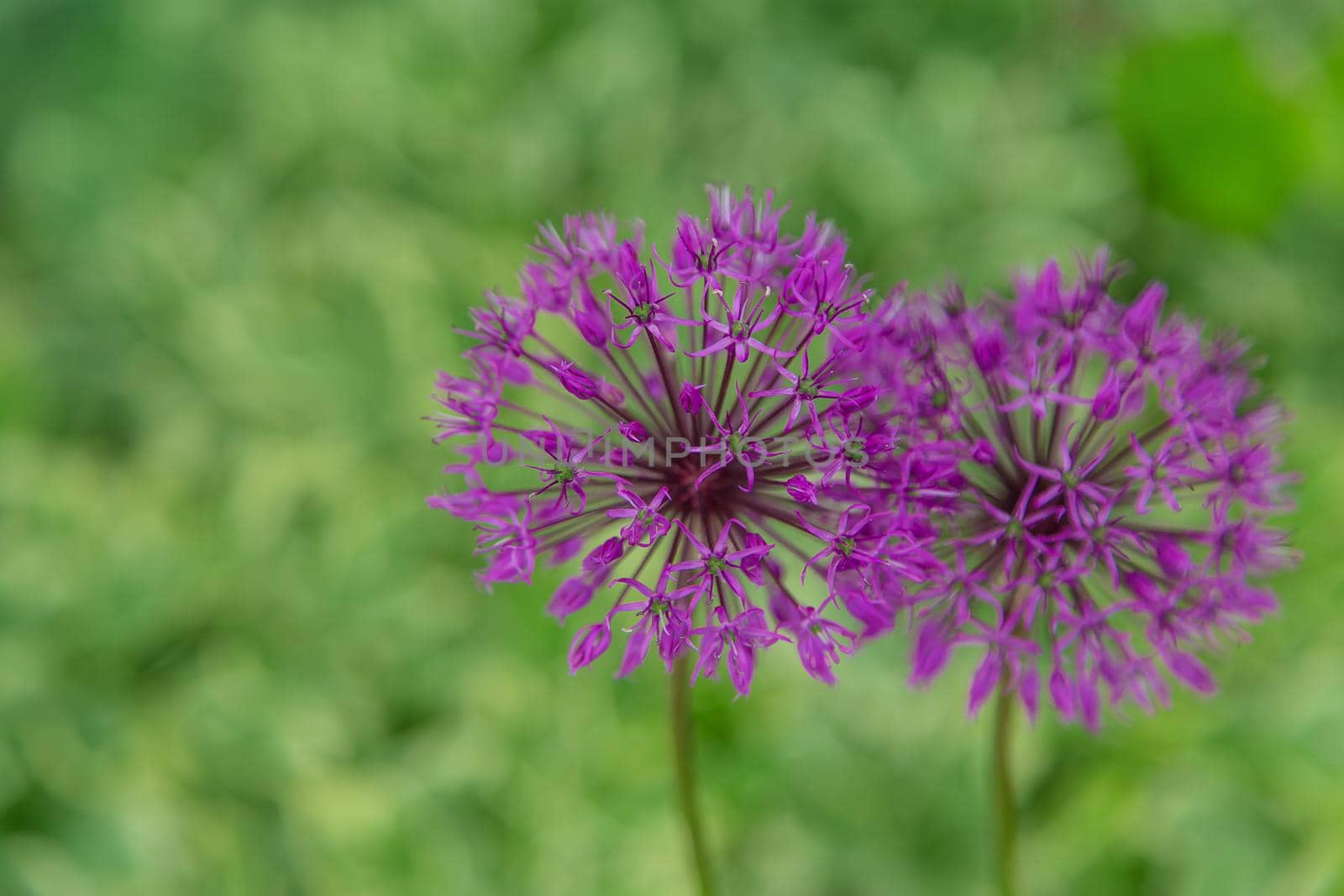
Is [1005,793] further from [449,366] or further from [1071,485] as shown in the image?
[449,366]

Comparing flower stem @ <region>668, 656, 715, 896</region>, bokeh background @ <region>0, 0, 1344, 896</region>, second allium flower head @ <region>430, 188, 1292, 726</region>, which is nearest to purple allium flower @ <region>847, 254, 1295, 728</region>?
second allium flower head @ <region>430, 188, 1292, 726</region>

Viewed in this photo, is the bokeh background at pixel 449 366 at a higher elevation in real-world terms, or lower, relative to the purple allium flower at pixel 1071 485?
higher

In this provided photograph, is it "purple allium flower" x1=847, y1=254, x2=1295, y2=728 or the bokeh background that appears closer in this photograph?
"purple allium flower" x1=847, y1=254, x2=1295, y2=728

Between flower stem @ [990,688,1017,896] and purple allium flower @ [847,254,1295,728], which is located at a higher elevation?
purple allium flower @ [847,254,1295,728]

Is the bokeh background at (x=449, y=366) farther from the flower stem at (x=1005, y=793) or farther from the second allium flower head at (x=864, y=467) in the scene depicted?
the second allium flower head at (x=864, y=467)

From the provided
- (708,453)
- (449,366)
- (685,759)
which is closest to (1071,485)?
(708,453)

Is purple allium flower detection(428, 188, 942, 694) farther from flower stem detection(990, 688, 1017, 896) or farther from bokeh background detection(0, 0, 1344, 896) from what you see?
bokeh background detection(0, 0, 1344, 896)

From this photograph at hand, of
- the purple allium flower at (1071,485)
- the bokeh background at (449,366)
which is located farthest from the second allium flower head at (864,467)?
the bokeh background at (449,366)
